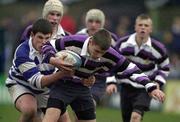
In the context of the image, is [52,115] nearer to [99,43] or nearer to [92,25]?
[99,43]

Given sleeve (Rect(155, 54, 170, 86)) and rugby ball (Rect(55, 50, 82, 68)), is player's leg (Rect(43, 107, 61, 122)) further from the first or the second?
sleeve (Rect(155, 54, 170, 86))

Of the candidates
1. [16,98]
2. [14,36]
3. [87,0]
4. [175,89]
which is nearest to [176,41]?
[175,89]

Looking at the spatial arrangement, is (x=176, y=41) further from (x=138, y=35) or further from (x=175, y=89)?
(x=138, y=35)

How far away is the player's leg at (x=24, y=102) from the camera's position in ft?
41.1

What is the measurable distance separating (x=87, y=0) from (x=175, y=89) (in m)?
9.96

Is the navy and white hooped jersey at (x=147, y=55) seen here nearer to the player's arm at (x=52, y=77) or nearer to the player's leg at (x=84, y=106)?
the player's leg at (x=84, y=106)

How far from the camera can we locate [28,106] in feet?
41.1

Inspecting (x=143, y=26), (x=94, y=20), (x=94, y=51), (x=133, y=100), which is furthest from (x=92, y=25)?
(x=94, y=51)

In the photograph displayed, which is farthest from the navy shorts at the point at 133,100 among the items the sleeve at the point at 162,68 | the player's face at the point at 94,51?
the player's face at the point at 94,51

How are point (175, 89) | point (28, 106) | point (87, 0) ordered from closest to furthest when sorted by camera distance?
point (28, 106)
point (175, 89)
point (87, 0)

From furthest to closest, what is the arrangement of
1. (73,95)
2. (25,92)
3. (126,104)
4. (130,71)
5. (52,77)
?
1. (126,104)
2. (25,92)
3. (73,95)
4. (130,71)
5. (52,77)

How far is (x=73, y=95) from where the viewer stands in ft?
39.9

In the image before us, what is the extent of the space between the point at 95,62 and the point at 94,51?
1.08 feet

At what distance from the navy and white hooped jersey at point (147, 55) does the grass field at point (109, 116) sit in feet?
10.8
